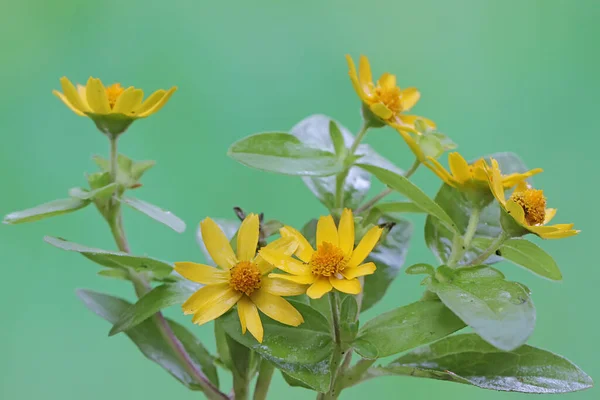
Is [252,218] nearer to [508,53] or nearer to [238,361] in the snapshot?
[238,361]

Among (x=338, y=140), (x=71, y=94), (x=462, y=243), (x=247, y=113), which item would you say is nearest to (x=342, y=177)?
(x=338, y=140)

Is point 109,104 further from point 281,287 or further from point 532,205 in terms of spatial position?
point 532,205

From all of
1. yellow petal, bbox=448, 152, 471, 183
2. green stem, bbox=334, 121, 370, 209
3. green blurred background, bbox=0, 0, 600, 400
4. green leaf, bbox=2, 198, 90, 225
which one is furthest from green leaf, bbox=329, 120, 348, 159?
green blurred background, bbox=0, 0, 600, 400

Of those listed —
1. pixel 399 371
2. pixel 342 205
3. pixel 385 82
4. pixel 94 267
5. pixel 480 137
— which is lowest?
pixel 94 267

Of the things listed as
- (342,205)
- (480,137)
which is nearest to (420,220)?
(480,137)

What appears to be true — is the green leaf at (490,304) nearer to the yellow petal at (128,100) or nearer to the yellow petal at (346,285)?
the yellow petal at (346,285)

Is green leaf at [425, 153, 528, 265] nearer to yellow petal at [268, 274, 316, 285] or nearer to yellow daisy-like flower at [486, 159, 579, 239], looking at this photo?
yellow daisy-like flower at [486, 159, 579, 239]

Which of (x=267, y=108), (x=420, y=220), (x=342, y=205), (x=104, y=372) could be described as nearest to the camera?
(x=342, y=205)
